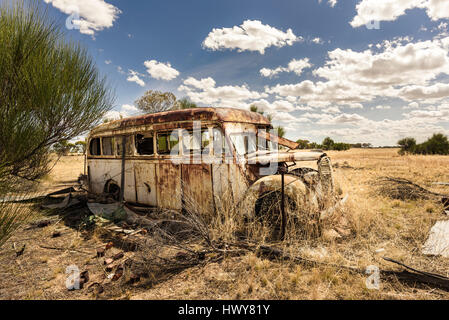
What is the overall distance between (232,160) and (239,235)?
1.34m

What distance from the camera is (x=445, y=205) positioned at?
524 cm

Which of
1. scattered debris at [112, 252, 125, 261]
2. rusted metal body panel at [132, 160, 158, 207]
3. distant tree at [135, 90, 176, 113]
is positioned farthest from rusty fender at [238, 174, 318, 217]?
distant tree at [135, 90, 176, 113]

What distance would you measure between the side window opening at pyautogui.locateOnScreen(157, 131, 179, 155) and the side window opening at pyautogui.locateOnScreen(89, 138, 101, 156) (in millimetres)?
2644

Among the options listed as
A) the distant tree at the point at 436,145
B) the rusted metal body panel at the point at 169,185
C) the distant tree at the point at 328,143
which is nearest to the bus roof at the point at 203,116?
the rusted metal body panel at the point at 169,185

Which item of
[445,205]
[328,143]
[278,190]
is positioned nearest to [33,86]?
[278,190]

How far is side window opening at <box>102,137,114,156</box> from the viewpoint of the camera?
605 centimetres

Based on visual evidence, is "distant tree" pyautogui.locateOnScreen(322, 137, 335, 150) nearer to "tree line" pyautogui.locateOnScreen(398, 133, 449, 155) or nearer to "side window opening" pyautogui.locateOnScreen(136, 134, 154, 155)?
"tree line" pyautogui.locateOnScreen(398, 133, 449, 155)

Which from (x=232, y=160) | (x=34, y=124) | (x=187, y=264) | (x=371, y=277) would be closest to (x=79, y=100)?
(x=34, y=124)

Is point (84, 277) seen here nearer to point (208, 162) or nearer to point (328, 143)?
point (208, 162)

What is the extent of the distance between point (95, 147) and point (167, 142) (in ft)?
9.52

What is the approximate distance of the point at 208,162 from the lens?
4.11m

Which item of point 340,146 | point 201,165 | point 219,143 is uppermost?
point 340,146

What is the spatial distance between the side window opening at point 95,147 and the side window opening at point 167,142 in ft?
8.67
